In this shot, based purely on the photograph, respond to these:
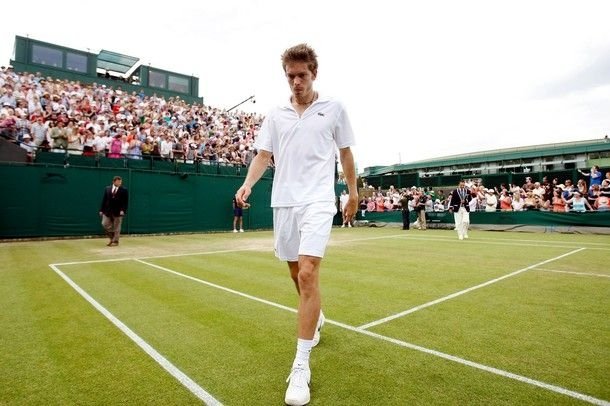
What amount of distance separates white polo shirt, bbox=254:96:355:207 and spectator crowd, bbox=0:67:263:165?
15.6 m

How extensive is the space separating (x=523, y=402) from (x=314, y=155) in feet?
7.67

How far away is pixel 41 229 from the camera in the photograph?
592 inches

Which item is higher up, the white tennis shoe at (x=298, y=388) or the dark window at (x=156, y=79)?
the dark window at (x=156, y=79)

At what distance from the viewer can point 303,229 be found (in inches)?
118

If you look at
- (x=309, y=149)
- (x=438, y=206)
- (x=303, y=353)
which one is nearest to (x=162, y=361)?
(x=303, y=353)

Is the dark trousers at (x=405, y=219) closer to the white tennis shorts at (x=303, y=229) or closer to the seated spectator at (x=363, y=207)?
the seated spectator at (x=363, y=207)

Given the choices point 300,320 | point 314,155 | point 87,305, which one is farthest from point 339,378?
point 87,305

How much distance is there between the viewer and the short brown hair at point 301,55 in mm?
3072

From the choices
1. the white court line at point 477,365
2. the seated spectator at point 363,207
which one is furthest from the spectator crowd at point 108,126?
the white court line at point 477,365

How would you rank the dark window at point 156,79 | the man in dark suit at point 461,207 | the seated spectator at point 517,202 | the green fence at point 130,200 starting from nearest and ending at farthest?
the green fence at point 130,200 → the man in dark suit at point 461,207 → the seated spectator at point 517,202 → the dark window at point 156,79

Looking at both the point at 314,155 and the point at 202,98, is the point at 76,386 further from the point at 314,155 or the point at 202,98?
the point at 202,98

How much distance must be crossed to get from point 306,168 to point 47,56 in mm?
35752

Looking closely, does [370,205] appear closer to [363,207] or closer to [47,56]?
[363,207]

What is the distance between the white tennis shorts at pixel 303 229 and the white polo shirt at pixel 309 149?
0.07 metres
